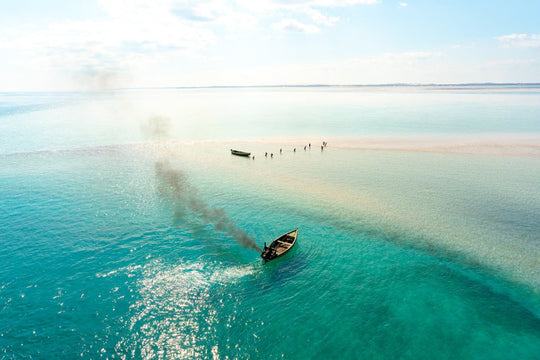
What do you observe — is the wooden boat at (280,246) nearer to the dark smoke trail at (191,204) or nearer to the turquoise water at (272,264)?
the turquoise water at (272,264)

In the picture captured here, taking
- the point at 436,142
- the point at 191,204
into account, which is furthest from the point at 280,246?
the point at 436,142

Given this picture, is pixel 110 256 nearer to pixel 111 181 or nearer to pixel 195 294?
pixel 195 294

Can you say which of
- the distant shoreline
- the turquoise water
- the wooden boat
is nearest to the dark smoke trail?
the turquoise water

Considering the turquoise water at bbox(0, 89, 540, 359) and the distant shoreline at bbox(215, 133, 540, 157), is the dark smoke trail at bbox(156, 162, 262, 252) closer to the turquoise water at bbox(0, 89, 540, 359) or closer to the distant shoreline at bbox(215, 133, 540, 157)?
the turquoise water at bbox(0, 89, 540, 359)

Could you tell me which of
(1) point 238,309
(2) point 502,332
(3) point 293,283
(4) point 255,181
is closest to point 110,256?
(1) point 238,309

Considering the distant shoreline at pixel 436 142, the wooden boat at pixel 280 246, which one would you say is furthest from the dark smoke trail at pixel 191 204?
the distant shoreline at pixel 436 142

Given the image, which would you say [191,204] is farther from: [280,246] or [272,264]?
[272,264]
